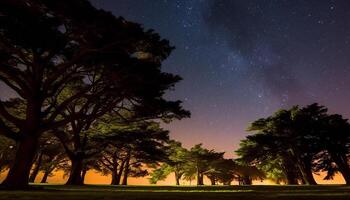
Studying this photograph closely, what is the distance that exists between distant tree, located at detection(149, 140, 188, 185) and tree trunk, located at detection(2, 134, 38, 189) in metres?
26.1

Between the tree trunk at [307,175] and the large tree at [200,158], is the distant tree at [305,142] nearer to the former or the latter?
the tree trunk at [307,175]

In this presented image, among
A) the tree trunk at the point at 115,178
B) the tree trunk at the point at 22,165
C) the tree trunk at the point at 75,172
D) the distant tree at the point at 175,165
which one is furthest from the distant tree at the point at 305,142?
the tree trunk at the point at 22,165

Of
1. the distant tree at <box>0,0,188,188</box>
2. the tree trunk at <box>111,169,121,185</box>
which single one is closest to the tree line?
the distant tree at <box>0,0,188,188</box>

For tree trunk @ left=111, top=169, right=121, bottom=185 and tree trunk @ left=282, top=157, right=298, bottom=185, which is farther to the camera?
tree trunk @ left=282, top=157, right=298, bottom=185

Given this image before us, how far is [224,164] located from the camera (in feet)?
175

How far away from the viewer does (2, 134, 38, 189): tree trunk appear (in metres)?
16.3

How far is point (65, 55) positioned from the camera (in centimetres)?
1770

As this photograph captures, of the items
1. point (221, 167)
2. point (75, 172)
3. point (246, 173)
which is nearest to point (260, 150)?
point (75, 172)

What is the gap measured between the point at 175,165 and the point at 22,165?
130 feet

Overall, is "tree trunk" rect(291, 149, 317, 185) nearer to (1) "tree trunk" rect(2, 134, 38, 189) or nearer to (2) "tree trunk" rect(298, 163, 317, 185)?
(2) "tree trunk" rect(298, 163, 317, 185)

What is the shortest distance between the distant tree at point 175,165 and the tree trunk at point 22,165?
26.1 metres

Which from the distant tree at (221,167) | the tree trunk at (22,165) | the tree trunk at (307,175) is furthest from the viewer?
the distant tree at (221,167)

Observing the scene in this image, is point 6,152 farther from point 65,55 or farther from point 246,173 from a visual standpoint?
point 246,173

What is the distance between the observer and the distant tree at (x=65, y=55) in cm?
1456
